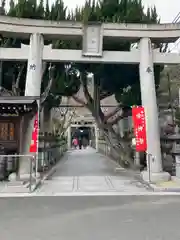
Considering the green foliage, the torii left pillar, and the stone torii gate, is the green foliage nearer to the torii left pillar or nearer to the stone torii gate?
the stone torii gate

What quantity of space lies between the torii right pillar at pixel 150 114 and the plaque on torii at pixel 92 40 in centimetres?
186

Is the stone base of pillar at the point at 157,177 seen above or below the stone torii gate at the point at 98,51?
below

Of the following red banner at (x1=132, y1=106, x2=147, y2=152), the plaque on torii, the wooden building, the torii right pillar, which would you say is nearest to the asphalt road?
the torii right pillar

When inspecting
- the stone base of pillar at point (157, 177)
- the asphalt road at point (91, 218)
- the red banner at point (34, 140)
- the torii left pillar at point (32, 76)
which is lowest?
the asphalt road at point (91, 218)

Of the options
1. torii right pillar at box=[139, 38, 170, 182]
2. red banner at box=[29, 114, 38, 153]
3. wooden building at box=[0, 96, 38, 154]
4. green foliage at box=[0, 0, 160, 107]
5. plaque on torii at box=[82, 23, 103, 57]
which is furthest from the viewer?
green foliage at box=[0, 0, 160, 107]

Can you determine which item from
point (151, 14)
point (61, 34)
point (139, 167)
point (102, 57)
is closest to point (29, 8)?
point (61, 34)

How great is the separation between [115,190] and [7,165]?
4.94m

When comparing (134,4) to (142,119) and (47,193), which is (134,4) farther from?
(47,193)

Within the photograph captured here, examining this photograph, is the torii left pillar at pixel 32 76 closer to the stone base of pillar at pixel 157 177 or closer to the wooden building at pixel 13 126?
the wooden building at pixel 13 126

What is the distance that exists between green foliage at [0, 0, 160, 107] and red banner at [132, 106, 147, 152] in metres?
3.00

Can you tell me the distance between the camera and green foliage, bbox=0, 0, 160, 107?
16625 mm

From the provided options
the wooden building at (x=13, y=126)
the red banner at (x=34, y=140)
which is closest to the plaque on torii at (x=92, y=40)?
the wooden building at (x=13, y=126)

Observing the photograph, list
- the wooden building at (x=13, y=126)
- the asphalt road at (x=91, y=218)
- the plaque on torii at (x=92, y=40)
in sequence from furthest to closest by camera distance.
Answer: the plaque on torii at (x=92, y=40), the wooden building at (x=13, y=126), the asphalt road at (x=91, y=218)

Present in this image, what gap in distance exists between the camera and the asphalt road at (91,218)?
5918mm
